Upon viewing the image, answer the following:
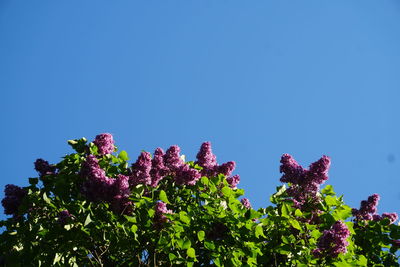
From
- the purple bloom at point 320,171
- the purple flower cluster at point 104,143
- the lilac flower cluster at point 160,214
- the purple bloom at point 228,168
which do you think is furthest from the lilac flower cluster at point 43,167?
the purple bloom at point 320,171

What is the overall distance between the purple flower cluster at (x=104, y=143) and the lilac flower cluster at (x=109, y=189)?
4.05ft

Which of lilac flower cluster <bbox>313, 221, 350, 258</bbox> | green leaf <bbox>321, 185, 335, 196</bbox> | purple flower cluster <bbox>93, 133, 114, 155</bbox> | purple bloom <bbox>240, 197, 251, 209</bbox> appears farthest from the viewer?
purple bloom <bbox>240, 197, 251, 209</bbox>

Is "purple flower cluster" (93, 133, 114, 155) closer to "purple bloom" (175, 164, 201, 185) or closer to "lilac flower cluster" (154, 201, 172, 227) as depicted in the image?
"purple bloom" (175, 164, 201, 185)

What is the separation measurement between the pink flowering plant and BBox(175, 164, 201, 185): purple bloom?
0.02 metres

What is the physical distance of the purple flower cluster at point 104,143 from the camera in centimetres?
747

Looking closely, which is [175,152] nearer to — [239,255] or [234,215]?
[234,215]

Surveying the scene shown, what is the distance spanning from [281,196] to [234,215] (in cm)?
140

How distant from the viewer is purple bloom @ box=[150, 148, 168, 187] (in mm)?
7117

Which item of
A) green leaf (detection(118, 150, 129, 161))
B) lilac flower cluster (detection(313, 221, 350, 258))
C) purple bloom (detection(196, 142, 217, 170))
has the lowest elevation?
lilac flower cluster (detection(313, 221, 350, 258))

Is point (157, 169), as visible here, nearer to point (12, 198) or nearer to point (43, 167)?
point (43, 167)

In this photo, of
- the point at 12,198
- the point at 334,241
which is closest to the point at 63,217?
the point at 12,198

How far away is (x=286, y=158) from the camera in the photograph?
7.68m

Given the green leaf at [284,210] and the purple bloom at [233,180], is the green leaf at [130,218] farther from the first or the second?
the purple bloom at [233,180]

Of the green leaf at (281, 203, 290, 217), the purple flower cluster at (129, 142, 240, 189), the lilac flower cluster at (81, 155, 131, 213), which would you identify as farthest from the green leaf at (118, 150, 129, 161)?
the green leaf at (281, 203, 290, 217)
